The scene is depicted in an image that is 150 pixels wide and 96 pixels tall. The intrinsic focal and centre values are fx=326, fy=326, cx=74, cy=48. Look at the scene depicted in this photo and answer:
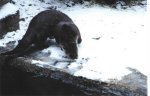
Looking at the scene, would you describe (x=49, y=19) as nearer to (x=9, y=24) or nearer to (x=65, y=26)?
(x=65, y=26)

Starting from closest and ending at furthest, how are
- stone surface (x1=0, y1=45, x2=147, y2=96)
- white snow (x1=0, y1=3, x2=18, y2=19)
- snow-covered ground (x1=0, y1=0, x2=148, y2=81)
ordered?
1. stone surface (x1=0, y1=45, x2=147, y2=96)
2. snow-covered ground (x1=0, y1=0, x2=148, y2=81)
3. white snow (x1=0, y1=3, x2=18, y2=19)

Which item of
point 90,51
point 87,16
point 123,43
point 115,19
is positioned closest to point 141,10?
point 115,19

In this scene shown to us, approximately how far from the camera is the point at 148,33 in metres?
5.88

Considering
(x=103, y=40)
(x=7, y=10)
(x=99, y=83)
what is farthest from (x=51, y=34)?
(x=99, y=83)

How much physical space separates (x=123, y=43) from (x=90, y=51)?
0.64m

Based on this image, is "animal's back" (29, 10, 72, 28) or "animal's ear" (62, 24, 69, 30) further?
"animal's back" (29, 10, 72, 28)

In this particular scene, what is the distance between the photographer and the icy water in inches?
187

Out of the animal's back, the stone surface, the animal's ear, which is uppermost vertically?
the animal's back

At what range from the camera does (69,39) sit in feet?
17.7

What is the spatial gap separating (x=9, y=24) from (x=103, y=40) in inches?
71.6

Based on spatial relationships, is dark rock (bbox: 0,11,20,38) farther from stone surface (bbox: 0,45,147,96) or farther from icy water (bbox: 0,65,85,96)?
stone surface (bbox: 0,45,147,96)

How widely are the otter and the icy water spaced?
0.37 meters

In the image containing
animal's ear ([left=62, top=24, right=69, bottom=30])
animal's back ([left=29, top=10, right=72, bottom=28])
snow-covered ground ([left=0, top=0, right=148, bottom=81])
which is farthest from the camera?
animal's back ([left=29, top=10, right=72, bottom=28])

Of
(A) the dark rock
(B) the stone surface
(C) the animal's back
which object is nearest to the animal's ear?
(C) the animal's back
